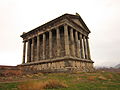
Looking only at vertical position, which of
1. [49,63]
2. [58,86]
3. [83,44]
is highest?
[83,44]

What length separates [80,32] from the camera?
28188mm

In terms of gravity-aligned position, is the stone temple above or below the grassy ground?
above

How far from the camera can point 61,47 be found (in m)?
26.3

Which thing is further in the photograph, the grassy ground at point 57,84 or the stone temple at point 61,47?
the stone temple at point 61,47

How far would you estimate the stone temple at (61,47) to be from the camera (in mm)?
20203

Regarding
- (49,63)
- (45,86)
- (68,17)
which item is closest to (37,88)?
(45,86)

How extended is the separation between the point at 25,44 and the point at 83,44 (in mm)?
17659

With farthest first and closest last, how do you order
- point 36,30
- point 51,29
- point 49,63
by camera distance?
point 36,30, point 51,29, point 49,63

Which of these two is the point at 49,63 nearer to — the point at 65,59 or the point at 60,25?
the point at 65,59

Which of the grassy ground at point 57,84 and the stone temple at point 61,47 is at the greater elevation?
the stone temple at point 61,47

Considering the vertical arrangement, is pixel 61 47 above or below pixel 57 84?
above

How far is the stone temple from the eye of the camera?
20203mm

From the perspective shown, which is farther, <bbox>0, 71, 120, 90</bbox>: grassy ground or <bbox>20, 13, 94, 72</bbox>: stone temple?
<bbox>20, 13, 94, 72</bbox>: stone temple

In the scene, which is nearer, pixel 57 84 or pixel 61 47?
pixel 57 84
